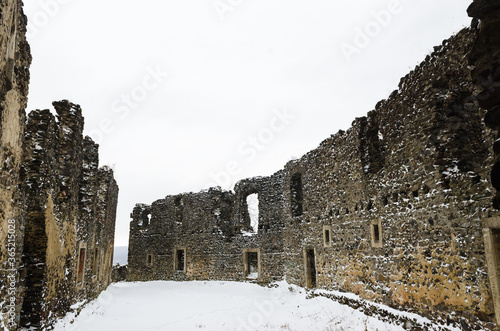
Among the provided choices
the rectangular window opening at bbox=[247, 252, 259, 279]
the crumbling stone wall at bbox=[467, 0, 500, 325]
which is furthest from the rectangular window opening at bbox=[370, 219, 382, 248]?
the rectangular window opening at bbox=[247, 252, 259, 279]

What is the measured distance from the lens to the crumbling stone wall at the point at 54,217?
6621 mm

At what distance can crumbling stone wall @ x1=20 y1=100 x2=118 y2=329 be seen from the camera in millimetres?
6621

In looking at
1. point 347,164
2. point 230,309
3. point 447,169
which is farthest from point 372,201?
point 230,309

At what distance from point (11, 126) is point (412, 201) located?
278 inches

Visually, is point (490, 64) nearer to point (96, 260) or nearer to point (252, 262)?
point (96, 260)

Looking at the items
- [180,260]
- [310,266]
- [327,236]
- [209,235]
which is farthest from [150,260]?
[327,236]

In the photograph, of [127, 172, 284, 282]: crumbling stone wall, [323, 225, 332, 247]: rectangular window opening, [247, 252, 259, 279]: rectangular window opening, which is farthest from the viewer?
[247, 252, 259, 279]: rectangular window opening

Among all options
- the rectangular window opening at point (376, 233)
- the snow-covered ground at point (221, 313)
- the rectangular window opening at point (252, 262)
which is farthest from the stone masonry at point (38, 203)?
the rectangular window opening at point (252, 262)

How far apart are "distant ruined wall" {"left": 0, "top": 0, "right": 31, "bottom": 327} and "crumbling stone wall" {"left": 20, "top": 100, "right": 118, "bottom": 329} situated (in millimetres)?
736

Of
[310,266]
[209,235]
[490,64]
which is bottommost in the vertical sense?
[310,266]

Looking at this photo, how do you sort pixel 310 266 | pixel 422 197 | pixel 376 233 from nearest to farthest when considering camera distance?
pixel 422 197, pixel 376 233, pixel 310 266

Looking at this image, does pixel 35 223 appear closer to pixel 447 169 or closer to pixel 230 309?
pixel 230 309

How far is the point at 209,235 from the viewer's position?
19703 millimetres

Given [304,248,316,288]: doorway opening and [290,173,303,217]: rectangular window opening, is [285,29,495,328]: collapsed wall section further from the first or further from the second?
[290,173,303,217]: rectangular window opening
